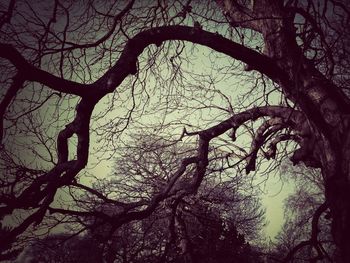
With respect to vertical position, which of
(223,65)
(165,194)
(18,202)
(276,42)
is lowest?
(18,202)

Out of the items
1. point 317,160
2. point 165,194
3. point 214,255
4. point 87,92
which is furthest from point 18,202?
point 214,255

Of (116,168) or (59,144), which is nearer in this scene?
(59,144)

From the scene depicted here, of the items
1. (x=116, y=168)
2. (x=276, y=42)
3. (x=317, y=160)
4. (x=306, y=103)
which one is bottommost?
(x=317, y=160)

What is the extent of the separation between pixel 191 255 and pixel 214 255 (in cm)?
595

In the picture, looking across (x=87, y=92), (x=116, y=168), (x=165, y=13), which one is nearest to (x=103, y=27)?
(x=165, y=13)

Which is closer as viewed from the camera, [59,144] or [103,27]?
[59,144]

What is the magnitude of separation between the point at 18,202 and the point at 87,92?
111cm

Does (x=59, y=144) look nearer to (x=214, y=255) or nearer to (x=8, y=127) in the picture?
(x=8, y=127)

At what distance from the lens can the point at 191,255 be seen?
218 inches

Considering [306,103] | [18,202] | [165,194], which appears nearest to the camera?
[18,202]

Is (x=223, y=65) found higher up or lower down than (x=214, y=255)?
higher up

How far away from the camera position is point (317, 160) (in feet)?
12.1

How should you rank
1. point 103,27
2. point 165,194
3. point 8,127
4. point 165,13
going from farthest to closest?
point 165,13 < point 103,27 < point 165,194 < point 8,127

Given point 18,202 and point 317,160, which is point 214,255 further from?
point 18,202
